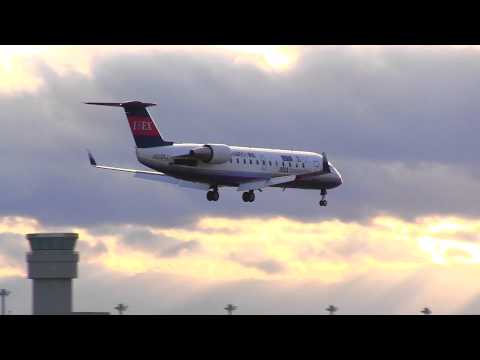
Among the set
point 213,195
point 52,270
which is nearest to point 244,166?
point 213,195

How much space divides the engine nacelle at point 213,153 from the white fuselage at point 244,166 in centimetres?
28

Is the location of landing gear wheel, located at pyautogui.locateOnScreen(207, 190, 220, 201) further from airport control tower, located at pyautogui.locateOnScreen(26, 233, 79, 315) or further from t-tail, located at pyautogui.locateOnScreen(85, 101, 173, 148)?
airport control tower, located at pyautogui.locateOnScreen(26, 233, 79, 315)

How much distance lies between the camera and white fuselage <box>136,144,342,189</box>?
71.9 m

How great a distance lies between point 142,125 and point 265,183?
998 cm

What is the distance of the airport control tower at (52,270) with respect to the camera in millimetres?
139750

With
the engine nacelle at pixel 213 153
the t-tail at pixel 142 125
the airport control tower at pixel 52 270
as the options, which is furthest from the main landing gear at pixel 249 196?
the airport control tower at pixel 52 270

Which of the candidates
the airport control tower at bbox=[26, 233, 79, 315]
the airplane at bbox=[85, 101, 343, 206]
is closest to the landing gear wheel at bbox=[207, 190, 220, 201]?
the airplane at bbox=[85, 101, 343, 206]

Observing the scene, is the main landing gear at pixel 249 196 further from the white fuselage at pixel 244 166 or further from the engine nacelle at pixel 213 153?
the engine nacelle at pixel 213 153

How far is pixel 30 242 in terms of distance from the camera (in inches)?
5881
